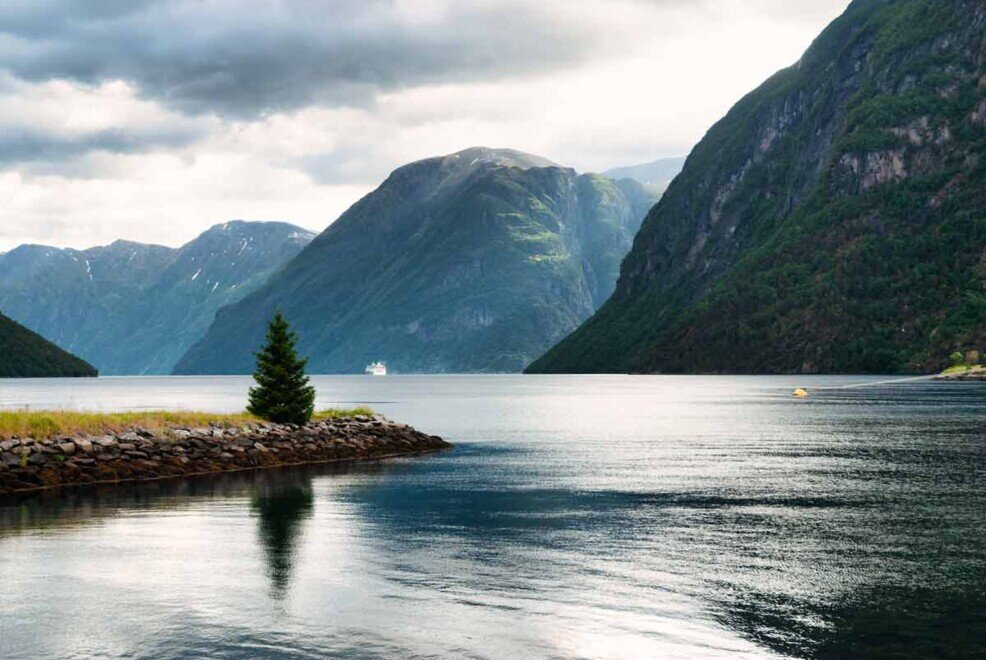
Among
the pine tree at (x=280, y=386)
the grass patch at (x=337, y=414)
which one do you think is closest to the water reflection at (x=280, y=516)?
the pine tree at (x=280, y=386)

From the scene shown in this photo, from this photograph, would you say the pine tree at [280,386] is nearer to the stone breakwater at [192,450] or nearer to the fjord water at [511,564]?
the stone breakwater at [192,450]

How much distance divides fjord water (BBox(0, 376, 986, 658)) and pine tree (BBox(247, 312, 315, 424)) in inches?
548

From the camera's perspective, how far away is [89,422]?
2179 inches

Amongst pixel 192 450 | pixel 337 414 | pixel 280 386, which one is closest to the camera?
pixel 192 450

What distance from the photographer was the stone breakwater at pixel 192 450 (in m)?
47.8

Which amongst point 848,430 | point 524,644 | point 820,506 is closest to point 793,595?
point 524,644

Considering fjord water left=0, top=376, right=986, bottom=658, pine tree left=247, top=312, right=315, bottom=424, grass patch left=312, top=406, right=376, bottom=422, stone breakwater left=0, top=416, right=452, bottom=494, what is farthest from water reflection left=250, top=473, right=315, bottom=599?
grass patch left=312, top=406, right=376, bottom=422

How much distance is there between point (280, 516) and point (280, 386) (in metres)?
33.6

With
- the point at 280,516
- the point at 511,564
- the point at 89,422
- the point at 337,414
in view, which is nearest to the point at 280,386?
the point at 337,414

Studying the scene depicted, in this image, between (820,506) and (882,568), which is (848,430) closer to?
(820,506)

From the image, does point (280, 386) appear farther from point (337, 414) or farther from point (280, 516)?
point (280, 516)

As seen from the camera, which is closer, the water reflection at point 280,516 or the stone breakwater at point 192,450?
the water reflection at point 280,516

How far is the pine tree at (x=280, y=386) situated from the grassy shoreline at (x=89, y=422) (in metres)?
2.14

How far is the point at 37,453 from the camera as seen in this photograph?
159 ft
